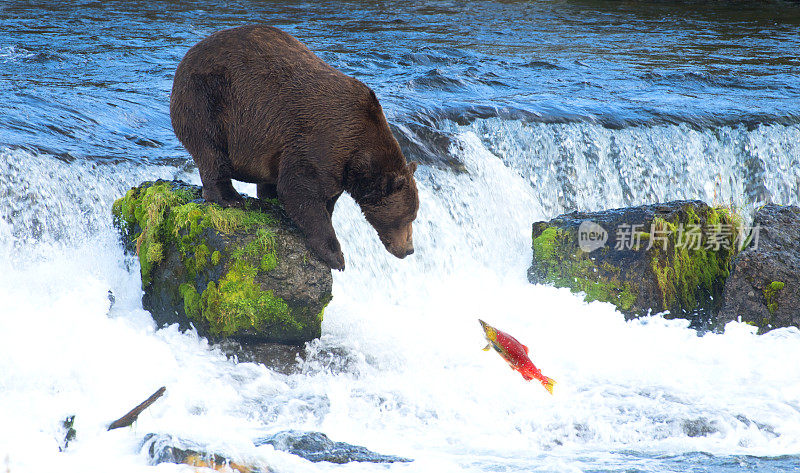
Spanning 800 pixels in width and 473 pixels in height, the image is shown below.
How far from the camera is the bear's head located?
5688mm

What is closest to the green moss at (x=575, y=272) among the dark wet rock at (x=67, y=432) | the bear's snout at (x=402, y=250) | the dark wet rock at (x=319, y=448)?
the bear's snout at (x=402, y=250)

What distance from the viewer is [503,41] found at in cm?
1708

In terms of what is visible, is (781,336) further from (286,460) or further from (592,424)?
(286,460)

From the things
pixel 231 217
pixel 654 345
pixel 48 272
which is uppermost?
pixel 231 217

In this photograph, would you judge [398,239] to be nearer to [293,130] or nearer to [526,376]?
[293,130]

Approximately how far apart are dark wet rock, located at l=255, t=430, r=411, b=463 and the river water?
11 centimetres

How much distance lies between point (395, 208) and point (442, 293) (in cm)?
249

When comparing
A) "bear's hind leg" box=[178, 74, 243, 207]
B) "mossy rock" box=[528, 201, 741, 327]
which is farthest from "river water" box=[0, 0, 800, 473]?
"bear's hind leg" box=[178, 74, 243, 207]

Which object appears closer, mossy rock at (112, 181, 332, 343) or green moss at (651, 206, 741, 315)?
mossy rock at (112, 181, 332, 343)

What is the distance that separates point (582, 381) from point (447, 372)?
108 cm

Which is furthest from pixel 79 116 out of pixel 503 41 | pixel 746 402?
pixel 503 41

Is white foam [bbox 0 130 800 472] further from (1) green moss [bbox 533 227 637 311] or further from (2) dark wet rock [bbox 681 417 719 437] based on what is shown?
(1) green moss [bbox 533 227 637 311]

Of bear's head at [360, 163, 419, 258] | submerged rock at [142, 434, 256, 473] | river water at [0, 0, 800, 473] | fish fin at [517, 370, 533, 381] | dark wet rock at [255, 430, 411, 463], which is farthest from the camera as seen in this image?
fish fin at [517, 370, 533, 381]

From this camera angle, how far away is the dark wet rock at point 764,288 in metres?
7.21
